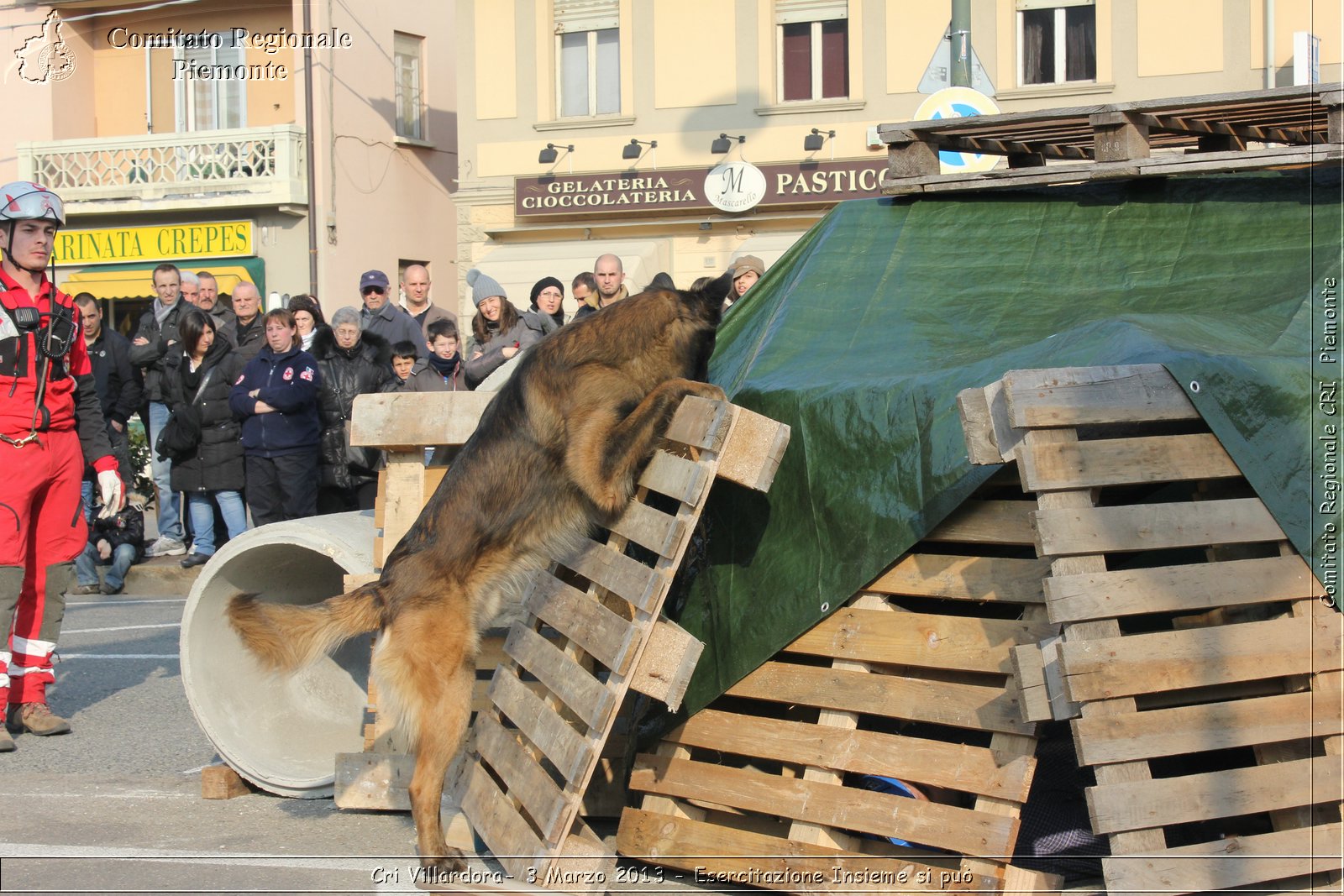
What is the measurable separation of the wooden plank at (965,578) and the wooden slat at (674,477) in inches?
26.9

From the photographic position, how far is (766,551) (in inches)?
177

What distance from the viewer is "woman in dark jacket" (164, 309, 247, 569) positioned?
9.59 m

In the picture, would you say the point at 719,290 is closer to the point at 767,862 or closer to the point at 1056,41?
the point at 767,862

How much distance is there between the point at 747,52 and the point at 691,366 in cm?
1506

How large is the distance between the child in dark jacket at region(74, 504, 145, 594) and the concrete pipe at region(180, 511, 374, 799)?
508cm

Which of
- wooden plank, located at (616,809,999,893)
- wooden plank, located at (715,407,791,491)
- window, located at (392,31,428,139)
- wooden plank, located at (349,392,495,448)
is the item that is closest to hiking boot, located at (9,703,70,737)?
wooden plank, located at (349,392,495,448)

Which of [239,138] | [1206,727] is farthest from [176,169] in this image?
[1206,727]

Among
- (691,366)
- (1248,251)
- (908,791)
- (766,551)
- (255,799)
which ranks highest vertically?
(1248,251)

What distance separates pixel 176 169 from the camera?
22.8 metres

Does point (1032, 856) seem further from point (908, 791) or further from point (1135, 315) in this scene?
point (1135, 315)

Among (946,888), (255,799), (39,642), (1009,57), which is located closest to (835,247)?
(946,888)

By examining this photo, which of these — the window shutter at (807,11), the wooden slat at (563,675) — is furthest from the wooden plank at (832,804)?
the window shutter at (807,11)

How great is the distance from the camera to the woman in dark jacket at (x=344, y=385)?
882 cm

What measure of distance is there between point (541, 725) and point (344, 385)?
5.14m
